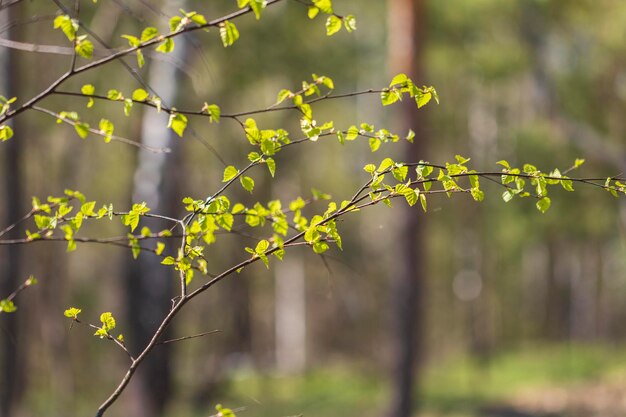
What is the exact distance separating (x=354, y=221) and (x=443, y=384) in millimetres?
10541

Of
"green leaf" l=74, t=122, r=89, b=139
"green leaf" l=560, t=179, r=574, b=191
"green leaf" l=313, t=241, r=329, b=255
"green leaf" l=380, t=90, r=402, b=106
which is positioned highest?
"green leaf" l=380, t=90, r=402, b=106

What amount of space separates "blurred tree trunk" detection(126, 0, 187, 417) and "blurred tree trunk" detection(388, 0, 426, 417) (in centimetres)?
263

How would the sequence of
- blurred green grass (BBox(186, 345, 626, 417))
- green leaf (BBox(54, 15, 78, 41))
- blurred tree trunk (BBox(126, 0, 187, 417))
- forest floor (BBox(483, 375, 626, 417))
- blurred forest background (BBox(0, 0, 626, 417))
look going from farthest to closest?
blurred green grass (BBox(186, 345, 626, 417)) < forest floor (BBox(483, 375, 626, 417)) < blurred forest background (BBox(0, 0, 626, 417)) < blurred tree trunk (BBox(126, 0, 187, 417)) < green leaf (BBox(54, 15, 78, 41))

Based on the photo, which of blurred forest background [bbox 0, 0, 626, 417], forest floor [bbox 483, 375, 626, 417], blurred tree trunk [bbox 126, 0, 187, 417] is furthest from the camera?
forest floor [bbox 483, 375, 626, 417]

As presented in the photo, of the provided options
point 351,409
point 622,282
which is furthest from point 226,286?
point 622,282

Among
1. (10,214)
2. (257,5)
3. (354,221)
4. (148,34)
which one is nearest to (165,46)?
(148,34)

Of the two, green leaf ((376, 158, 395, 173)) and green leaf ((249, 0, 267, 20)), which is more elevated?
green leaf ((249, 0, 267, 20))

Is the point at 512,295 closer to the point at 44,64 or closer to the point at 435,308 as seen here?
the point at 435,308

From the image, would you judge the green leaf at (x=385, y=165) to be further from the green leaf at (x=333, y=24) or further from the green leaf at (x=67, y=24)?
the green leaf at (x=67, y=24)

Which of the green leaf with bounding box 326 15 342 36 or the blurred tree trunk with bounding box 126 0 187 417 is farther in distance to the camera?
the blurred tree trunk with bounding box 126 0 187 417

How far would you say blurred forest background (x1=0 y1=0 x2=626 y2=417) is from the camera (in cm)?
1070

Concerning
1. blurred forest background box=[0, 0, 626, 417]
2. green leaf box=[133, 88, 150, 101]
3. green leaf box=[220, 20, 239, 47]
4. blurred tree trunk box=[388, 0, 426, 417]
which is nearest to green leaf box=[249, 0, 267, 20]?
green leaf box=[220, 20, 239, 47]

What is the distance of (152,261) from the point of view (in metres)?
10.0

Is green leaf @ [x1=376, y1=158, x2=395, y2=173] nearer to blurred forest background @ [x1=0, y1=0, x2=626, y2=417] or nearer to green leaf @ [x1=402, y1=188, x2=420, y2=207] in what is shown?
green leaf @ [x1=402, y1=188, x2=420, y2=207]
